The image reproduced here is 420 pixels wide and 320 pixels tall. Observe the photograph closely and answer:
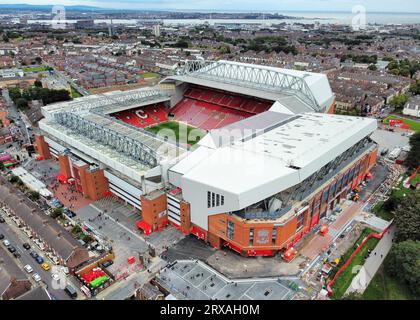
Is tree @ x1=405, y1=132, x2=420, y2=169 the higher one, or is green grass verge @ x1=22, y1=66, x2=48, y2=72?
green grass verge @ x1=22, y1=66, x2=48, y2=72

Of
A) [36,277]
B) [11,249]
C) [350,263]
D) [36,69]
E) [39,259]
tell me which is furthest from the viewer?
[36,69]

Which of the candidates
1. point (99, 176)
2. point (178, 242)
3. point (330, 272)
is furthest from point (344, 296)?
point (99, 176)

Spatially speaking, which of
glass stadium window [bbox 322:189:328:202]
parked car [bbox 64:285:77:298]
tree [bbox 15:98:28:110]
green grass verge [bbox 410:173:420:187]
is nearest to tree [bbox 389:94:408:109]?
green grass verge [bbox 410:173:420:187]

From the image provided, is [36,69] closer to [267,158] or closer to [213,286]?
[267,158]

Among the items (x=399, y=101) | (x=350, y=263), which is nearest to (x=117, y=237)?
(x=350, y=263)

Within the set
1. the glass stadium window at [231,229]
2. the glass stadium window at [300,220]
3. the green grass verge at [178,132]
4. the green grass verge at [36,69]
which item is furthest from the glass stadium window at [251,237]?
the green grass verge at [36,69]

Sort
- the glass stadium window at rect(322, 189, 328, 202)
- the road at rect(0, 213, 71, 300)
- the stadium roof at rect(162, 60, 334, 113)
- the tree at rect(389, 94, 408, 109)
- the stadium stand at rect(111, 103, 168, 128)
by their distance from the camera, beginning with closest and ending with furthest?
1. the road at rect(0, 213, 71, 300)
2. the glass stadium window at rect(322, 189, 328, 202)
3. the stadium roof at rect(162, 60, 334, 113)
4. the stadium stand at rect(111, 103, 168, 128)
5. the tree at rect(389, 94, 408, 109)

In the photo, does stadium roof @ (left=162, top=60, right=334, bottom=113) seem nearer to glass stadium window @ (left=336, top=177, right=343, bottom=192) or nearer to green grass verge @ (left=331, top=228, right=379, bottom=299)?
glass stadium window @ (left=336, top=177, right=343, bottom=192)

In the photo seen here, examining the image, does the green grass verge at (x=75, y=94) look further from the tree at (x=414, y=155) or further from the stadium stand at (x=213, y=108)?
the tree at (x=414, y=155)

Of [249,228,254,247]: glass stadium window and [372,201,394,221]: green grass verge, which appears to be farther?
[372,201,394,221]: green grass verge
